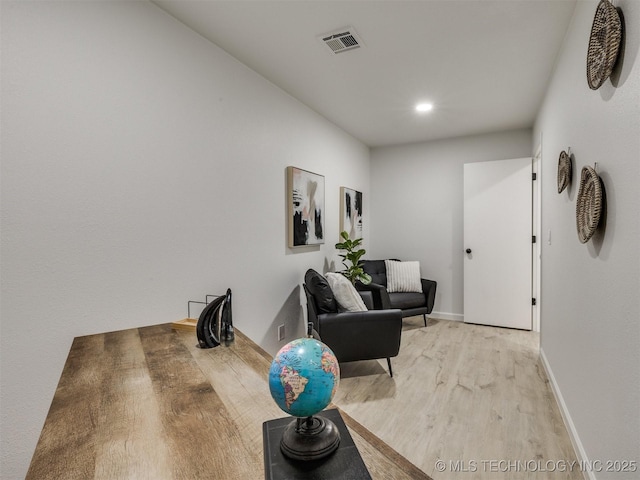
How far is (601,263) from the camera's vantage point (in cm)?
142

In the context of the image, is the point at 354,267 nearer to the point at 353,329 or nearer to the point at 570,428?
the point at 353,329

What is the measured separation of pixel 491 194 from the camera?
4.23 metres

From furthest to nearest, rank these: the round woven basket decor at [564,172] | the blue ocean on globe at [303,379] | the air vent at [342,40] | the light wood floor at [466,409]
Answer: the air vent at [342,40] < the round woven basket decor at [564,172] < the light wood floor at [466,409] < the blue ocean on globe at [303,379]

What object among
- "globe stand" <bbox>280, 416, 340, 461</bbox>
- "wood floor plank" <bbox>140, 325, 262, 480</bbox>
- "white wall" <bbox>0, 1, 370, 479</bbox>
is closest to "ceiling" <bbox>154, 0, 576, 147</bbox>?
"white wall" <bbox>0, 1, 370, 479</bbox>

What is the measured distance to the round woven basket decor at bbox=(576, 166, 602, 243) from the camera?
4.50 ft

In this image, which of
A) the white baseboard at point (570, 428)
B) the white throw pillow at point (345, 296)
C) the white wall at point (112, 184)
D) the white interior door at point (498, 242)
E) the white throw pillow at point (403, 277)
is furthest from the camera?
the white throw pillow at point (403, 277)

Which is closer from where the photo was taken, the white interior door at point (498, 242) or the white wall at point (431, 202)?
the white interior door at point (498, 242)

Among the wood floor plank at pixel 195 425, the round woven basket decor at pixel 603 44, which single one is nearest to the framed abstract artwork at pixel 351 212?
the round woven basket decor at pixel 603 44

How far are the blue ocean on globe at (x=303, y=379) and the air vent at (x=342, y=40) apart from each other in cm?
211

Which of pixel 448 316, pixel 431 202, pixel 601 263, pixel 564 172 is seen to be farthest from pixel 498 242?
pixel 601 263

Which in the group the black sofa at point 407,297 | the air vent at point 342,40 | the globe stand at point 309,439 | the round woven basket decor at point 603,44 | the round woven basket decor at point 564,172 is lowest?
the black sofa at point 407,297

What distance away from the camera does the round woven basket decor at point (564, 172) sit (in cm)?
193

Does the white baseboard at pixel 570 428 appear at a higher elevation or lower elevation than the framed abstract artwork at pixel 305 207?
lower

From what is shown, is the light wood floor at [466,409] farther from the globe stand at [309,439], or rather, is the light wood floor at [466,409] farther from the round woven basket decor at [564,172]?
the round woven basket decor at [564,172]
